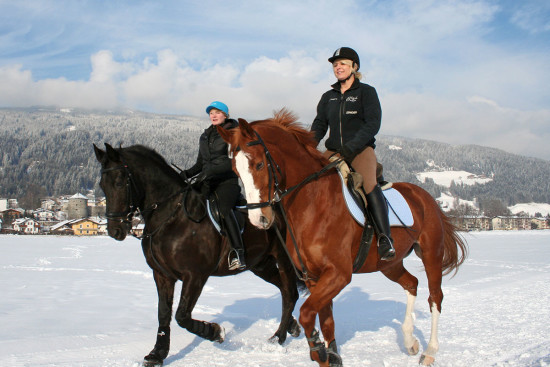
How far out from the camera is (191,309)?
19.5ft

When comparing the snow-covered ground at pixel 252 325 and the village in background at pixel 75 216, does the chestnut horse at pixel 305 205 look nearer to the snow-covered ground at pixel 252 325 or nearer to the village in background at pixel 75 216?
the snow-covered ground at pixel 252 325

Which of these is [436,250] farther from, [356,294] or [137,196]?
[356,294]

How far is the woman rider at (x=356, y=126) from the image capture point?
17.5 feet

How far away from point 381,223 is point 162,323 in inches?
125

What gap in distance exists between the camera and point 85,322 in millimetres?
8711

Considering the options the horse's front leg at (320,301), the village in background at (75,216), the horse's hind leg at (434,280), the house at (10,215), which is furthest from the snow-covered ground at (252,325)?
the house at (10,215)

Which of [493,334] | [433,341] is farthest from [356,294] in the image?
[433,341]

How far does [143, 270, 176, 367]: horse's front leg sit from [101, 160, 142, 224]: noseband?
899 millimetres

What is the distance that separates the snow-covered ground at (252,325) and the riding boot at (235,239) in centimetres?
126

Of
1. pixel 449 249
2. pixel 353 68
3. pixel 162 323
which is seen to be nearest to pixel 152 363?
pixel 162 323

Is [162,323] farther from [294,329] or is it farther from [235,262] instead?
[294,329]

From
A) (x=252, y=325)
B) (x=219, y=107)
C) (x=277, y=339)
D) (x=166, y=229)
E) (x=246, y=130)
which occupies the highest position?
(x=219, y=107)

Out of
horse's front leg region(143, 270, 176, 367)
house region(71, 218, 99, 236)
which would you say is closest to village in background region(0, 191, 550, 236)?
house region(71, 218, 99, 236)

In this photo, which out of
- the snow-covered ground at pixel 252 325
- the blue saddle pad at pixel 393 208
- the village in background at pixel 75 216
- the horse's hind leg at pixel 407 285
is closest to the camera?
the blue saddle pad at pixel 393 208
